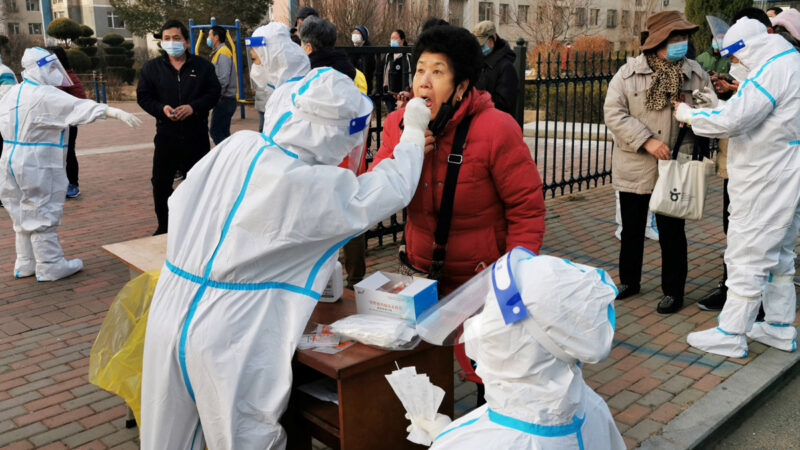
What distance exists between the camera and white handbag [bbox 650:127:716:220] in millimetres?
4961

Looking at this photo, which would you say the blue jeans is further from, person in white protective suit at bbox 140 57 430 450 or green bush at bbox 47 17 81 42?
green bush at bbox 47 17 81 42

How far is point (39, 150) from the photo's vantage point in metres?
6.10

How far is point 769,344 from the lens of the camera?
4809 millimetres

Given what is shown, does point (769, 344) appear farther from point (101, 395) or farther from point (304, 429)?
point (101, 395)

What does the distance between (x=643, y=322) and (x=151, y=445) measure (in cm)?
372

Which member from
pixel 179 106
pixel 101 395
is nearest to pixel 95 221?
pixel 179 106

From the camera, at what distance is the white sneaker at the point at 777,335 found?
15.5 feet

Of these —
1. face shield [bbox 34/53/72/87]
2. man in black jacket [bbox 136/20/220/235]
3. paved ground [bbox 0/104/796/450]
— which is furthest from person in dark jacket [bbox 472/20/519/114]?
face shield [bbox 34/53/72/87]

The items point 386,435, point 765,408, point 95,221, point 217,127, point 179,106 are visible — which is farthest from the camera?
point 217,127

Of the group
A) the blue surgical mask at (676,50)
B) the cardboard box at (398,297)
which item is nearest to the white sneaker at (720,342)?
the blue surgical mask at (676,50)

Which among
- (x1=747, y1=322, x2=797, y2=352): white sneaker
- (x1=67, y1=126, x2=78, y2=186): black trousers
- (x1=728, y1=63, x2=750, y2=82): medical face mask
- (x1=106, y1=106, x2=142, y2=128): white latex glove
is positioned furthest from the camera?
(x1=67, y1=126, x2=78, y2=186): black trousers

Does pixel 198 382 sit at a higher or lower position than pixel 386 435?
higher

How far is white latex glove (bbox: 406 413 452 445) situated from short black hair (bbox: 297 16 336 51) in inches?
158

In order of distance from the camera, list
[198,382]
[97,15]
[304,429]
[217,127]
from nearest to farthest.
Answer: [198,382] → [304,429] → [217,127] → [97,15]
